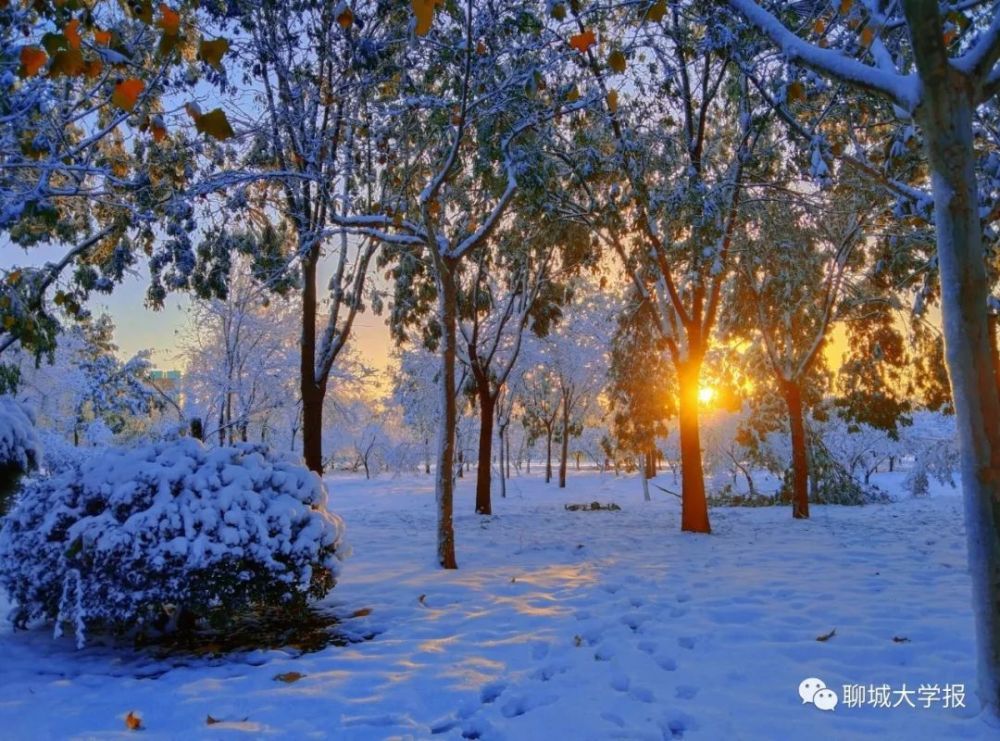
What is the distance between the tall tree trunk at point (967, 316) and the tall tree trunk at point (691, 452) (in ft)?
25.8

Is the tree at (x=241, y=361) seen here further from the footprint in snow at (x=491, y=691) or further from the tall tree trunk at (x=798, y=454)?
the footprint in snow at (x=491, y=691)

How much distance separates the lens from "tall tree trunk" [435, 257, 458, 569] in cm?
768

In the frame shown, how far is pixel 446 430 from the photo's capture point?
802cm

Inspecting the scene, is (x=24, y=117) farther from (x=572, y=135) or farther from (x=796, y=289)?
(x=796, y=289)

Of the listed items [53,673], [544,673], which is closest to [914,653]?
[544,673]

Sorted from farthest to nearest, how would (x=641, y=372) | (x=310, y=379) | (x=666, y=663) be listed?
1. (x=641, y=372)
2. (x=310, y=379)
3. (x=666, y=663)

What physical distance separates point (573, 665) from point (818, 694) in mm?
1384

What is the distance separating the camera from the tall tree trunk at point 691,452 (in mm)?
10914

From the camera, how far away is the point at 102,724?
10.7 ft

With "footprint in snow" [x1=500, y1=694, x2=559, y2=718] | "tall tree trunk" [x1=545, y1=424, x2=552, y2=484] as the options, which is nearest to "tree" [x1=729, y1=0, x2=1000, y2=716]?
"footprint in snow" [x1=500, y1=694, x2=559, y2=718]

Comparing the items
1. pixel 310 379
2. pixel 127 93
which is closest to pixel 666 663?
pixel 127 93

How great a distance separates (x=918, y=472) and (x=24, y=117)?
83.4ft

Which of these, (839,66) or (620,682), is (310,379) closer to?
(620,682)

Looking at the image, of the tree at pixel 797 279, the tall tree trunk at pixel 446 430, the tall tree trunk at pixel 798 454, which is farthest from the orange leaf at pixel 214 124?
the tall tree trunk at pixel 798 454
